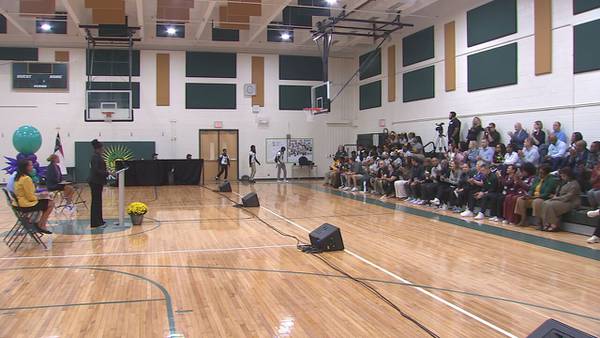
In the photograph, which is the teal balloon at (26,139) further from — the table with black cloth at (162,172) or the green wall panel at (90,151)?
the green wall panel at (90,151)

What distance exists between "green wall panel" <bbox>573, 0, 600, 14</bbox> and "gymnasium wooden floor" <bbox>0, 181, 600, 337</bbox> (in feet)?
19.2

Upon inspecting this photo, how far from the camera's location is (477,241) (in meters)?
7.41

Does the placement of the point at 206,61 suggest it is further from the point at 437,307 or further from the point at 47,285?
the point at 437,307

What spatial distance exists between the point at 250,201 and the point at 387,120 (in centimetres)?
882

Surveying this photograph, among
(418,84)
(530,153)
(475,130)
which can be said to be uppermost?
(418,84)

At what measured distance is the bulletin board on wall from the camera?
2136cm

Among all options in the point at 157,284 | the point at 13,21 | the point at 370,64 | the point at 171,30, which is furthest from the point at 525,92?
the point at 13,21

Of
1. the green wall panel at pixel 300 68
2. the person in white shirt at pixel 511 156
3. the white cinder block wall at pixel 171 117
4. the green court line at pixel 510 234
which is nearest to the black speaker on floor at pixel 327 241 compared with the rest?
the green court line at pixel 510 234

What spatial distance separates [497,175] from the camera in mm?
9992

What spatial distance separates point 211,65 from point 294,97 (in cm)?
386

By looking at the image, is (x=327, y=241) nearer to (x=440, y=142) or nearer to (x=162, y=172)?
(x=440, y=142)

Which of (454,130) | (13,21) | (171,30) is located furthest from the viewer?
(171,30)

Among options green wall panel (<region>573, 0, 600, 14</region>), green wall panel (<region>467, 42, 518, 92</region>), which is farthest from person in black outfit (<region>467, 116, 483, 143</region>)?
green wall panel (<region>573, 0, 600, 14</region>)

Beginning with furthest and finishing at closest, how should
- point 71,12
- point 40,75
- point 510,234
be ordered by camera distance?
point 40,75, point 71,12, point 510,234
